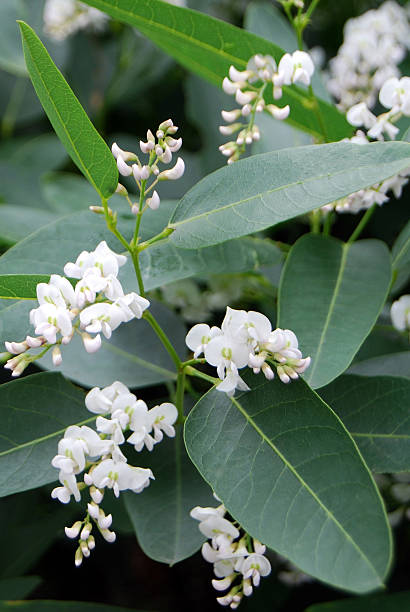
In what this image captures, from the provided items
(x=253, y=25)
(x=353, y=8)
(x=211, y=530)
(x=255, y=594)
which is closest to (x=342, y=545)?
(x=211, y=530)

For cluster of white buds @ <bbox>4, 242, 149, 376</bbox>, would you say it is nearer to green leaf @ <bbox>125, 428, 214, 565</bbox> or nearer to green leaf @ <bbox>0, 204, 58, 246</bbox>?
green leaf @ <bbox>125, 428, 214, 565</bbox>

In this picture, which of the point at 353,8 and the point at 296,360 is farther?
the point at 353,8

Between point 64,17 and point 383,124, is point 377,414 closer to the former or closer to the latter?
point 383,124

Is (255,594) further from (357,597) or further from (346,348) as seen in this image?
(346,348)

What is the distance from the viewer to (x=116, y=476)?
76cm

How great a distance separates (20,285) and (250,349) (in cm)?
28

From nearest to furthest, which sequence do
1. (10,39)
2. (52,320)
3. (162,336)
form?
(52,320), (162,336), (10,39)

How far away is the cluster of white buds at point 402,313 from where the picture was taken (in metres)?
1.00

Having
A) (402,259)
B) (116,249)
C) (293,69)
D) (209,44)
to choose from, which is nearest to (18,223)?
(116,249)

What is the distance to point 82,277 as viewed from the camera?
78cm

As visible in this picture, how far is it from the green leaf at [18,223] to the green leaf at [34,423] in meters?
0.36

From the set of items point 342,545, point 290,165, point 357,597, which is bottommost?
point 357,597

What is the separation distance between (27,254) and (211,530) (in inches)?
17.9

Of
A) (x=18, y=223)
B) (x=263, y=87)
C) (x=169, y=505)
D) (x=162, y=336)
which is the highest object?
(x=263, y=87)
